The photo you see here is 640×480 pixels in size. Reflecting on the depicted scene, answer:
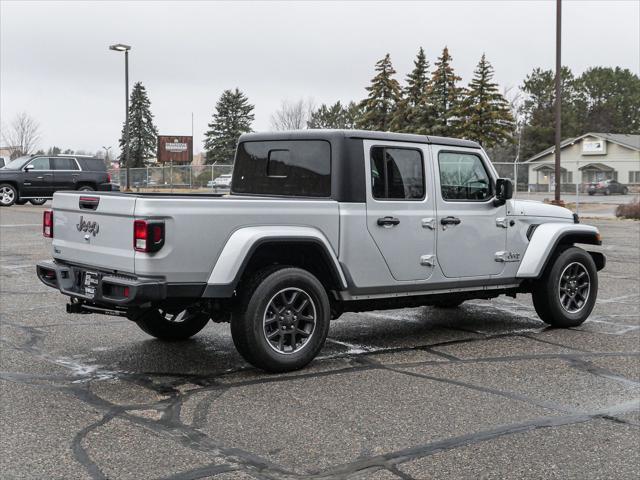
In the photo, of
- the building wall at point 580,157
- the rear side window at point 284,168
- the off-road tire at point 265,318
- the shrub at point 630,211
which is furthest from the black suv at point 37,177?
the building wall at point 580,157

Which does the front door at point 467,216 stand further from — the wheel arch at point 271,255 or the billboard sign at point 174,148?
the billboard sign at point 174,148

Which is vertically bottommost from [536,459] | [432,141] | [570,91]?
[536,459]

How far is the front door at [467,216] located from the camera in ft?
23.5

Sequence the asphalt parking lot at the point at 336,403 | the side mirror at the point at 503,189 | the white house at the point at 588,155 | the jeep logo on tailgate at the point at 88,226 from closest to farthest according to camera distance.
→ the asphalt parking lot at the point at 336,403 → the jeep logo on tailgate at the point at 88,226 → the side mirror at the point at 503,189 → the white house at the point at 588,155

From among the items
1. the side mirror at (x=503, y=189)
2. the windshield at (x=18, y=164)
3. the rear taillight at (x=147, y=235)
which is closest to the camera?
the rear taillight at (x=147, y=235)

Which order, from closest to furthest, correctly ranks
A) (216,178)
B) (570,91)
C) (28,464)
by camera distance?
(28,464) → (216,178) → (570,91)

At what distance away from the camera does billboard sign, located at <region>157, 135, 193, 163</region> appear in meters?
70.9

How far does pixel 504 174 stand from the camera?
3981 cm

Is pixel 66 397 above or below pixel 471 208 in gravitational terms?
below

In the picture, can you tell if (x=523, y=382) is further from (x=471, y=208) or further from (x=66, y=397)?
(x=66, y=397)

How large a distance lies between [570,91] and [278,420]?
91.3 m

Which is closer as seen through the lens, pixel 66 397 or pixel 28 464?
pixel 28 464

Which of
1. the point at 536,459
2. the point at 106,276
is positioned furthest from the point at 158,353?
the point at 536,459

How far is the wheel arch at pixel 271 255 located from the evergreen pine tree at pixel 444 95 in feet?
178
